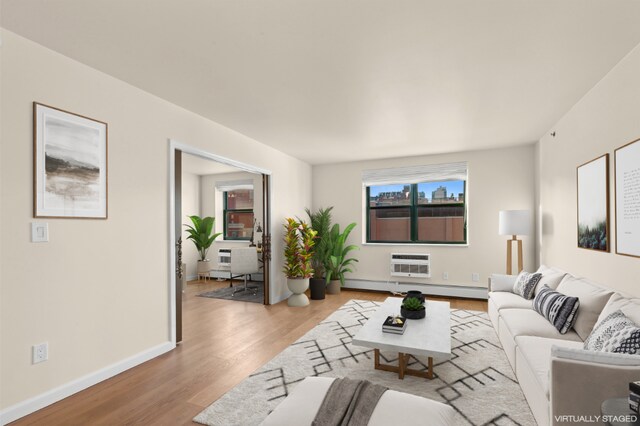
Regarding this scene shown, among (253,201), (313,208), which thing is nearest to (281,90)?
(313,208)

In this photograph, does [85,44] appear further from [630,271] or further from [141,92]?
[630,271]

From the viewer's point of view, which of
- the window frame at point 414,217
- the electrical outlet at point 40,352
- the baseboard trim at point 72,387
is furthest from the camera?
the window frame at point 414,217

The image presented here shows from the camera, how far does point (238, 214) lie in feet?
25.2

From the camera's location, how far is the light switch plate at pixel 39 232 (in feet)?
7.13

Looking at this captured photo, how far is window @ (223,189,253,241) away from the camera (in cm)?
759

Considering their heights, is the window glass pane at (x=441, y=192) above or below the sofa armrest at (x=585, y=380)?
above

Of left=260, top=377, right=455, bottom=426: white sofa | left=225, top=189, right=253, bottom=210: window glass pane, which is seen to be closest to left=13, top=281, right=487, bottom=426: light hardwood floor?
left=260, top=377, right=455, bottom=426: white sofa

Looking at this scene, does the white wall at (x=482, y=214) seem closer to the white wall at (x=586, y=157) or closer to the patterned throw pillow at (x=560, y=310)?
the white wall at (x=586, y=157)

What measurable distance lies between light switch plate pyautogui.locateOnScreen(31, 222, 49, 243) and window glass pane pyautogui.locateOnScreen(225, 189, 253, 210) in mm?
5342

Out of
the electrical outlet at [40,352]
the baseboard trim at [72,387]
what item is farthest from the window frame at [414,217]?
the electrical outlet at [40,352]

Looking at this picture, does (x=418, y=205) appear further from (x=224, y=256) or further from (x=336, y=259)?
(x=224, y=256)

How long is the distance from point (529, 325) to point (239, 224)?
20.6 feet

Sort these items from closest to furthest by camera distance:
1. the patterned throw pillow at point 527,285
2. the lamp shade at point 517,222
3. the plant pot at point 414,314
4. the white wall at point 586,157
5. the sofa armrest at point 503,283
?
the white wall at point 586,157
the plant pot at point 414,314
the patterned throw pillow at point 527,285
the sofa armrest at point 503,283
the lamp shade at point 517,222

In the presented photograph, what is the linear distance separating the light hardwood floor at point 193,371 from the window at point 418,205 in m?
1.52
